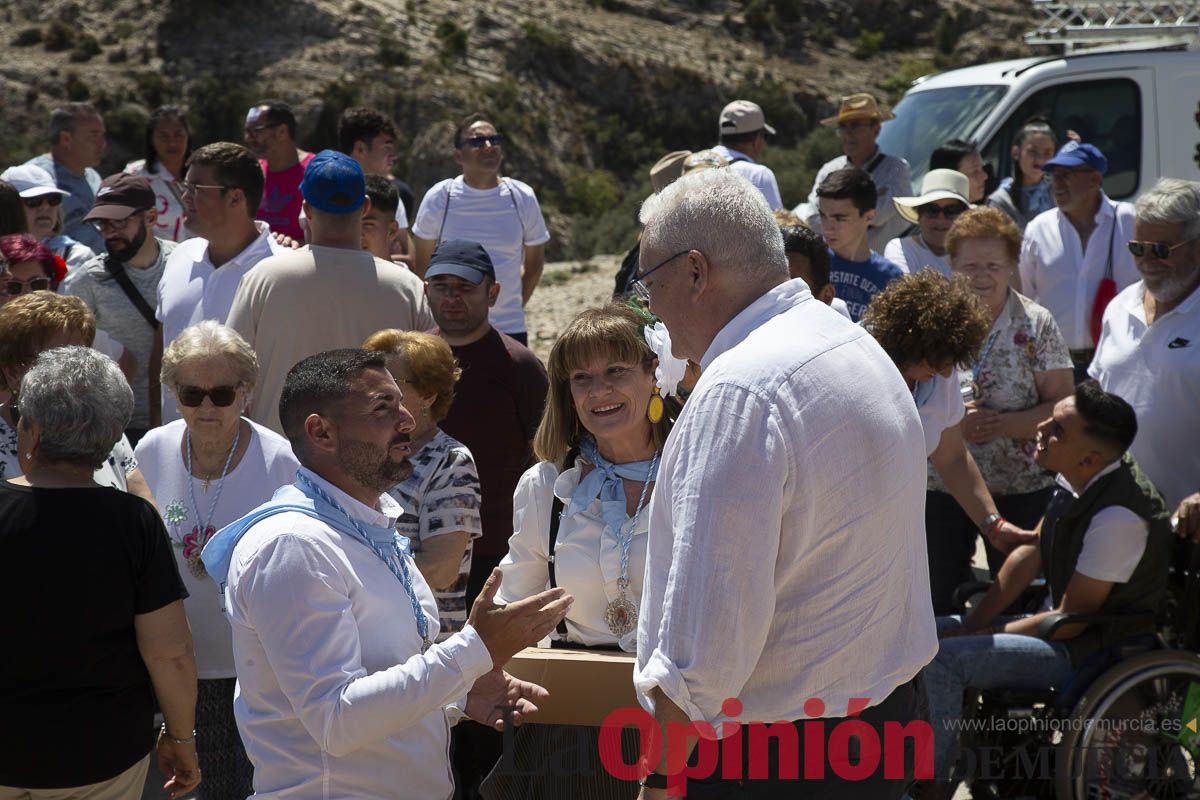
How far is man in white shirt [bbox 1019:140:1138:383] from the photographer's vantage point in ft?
22.4

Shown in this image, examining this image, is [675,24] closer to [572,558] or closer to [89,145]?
[89,145]

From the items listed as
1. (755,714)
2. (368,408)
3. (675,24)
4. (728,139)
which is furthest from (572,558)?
(675,24)

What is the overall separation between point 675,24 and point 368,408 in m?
38.6

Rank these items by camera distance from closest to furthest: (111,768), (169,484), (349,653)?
(349,653) < (111,768) < (169,484)

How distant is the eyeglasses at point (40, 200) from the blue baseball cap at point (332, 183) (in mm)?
2430

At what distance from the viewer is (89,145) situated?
789 cm

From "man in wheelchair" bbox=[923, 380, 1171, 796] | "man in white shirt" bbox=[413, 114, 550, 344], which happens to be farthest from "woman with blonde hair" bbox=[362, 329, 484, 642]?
"man in white shirt" bbox=[413, 114, 550, 344]

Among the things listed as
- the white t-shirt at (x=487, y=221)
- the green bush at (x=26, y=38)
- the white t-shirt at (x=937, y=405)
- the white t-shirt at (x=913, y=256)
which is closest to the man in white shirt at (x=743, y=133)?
the white t-shirt at (x=913, y=256)

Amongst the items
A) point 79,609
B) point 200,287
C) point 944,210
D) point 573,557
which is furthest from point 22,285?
point 944,210

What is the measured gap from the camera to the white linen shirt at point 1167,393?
4984 mm

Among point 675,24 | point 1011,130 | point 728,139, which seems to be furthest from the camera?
point 675,24

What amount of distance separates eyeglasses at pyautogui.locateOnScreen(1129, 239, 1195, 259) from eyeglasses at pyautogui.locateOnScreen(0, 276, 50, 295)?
454 centimetres

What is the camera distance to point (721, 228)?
2.43 m

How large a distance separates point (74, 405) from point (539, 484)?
125cm
